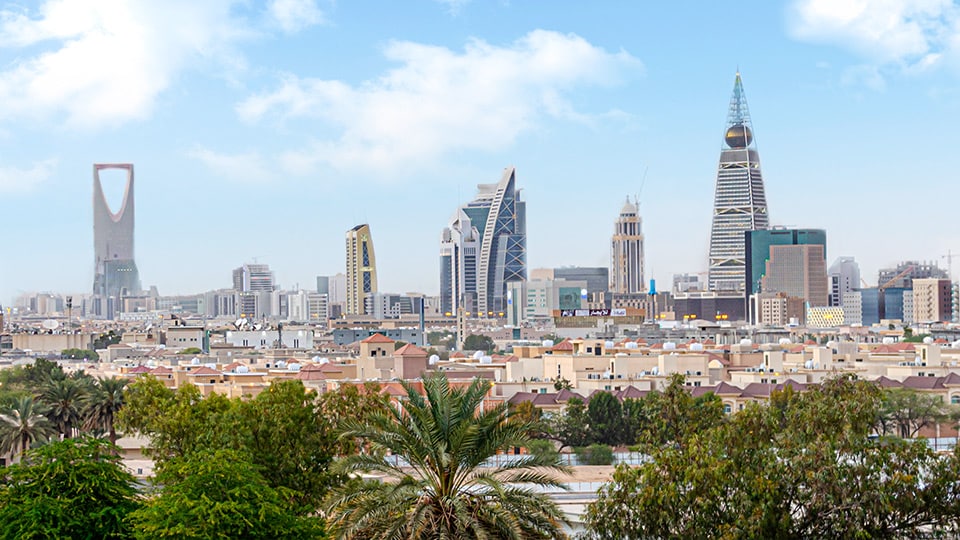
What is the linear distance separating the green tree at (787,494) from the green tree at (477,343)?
133m

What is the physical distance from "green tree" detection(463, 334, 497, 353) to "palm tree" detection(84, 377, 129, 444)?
109 meters

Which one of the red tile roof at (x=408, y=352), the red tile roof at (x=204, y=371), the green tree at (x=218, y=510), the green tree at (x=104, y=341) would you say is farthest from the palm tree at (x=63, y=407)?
the green tree at (x=104, y=341)

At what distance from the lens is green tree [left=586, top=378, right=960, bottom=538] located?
22516mm

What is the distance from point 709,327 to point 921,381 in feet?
386

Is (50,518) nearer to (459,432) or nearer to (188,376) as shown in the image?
(459,432)

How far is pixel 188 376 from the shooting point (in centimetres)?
7738

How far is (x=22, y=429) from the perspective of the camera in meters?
43.2

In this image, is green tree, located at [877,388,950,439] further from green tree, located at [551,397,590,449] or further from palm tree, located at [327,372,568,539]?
palm tree, located at [327,372,568,539]

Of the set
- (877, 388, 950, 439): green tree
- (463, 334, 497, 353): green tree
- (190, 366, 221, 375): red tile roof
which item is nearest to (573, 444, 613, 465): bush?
(877, 388, 950, 439): green tree

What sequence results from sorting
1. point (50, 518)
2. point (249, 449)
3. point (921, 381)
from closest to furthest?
point (50, 518) < point (249, 449) < point (921, 381)

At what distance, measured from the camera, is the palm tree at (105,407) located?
157 feet

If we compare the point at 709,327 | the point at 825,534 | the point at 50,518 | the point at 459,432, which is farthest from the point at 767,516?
the point at 709,327

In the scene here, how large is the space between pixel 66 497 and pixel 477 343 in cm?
14347

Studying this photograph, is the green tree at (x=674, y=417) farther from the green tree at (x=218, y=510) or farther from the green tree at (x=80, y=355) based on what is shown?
the green tree at (x=80, y=355)
